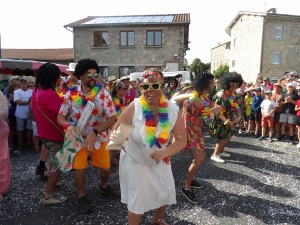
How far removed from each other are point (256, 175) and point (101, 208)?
2.92 m

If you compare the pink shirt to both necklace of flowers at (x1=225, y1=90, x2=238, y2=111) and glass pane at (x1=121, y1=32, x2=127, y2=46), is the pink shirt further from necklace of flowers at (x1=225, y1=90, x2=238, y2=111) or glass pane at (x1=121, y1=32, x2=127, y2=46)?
glass pane at (x1=121, y1=32, x2=127, y2=46)

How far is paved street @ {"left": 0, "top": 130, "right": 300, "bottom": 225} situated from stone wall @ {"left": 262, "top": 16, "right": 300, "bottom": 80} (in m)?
21.5

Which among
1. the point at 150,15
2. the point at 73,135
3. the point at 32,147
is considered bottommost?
the point at 32,147

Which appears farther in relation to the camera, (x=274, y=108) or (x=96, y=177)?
(x=274, y=108)

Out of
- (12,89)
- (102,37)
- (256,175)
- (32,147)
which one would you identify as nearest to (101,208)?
(256,175)

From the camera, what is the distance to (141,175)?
216cm

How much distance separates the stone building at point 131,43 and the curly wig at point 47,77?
15.4m

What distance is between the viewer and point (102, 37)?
18891 millimetres

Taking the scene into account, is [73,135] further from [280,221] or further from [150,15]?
[150,15]

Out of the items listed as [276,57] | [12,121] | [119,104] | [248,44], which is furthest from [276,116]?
[248,44]

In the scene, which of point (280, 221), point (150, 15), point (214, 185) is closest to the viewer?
point (280, 221)

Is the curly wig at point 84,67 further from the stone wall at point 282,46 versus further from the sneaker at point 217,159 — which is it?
the stone wall at point 282,46

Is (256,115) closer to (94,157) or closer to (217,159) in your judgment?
(217,159)

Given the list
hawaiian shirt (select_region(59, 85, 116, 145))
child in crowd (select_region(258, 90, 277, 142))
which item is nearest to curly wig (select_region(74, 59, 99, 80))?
hawaiian shirt (select_region(59, 85, 116, 145))
